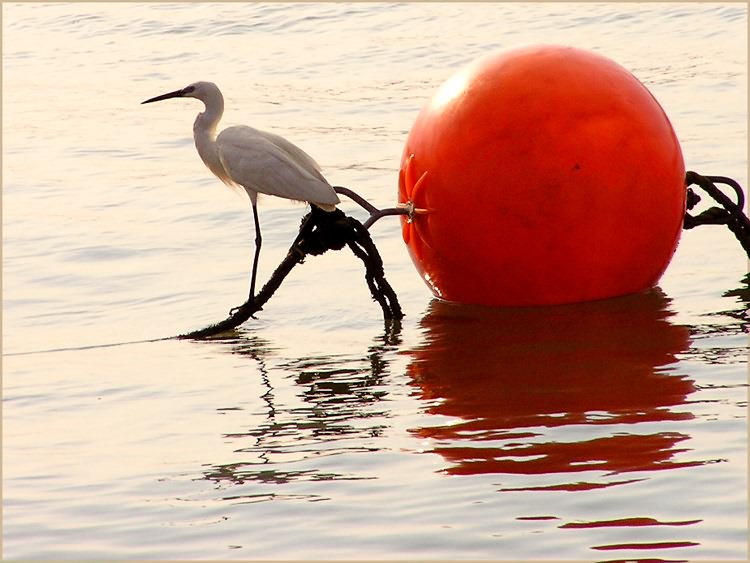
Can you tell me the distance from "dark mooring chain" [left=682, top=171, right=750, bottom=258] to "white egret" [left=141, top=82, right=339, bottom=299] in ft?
7.13

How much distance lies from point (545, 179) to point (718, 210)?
73.3 inches

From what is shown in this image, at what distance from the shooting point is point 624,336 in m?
7.97

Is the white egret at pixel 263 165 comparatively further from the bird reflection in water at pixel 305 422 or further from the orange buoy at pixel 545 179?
the bird reflection in water at pixel 305 422

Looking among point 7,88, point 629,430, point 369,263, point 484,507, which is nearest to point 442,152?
point 369,263

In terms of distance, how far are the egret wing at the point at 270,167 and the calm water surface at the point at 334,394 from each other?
81cm

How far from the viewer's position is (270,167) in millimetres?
8703

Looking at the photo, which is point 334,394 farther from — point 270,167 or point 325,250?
point 270,167

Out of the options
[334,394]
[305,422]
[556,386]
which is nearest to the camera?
[305,422]

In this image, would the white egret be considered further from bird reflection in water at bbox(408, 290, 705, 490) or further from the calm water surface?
bird reflection in water at bbox(408, 290, 705, 490)

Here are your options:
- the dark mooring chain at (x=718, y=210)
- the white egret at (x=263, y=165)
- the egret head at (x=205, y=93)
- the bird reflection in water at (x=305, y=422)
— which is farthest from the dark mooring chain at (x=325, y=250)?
the dark mooring chain at (x=718, y=210)

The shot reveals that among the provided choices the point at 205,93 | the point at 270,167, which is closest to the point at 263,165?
the point at 270,167

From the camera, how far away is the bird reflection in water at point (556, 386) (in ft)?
19.7

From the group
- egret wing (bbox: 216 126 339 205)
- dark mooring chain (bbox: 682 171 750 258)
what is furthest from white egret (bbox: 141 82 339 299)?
dark mooring chain (bbox: 682 171 750 258)

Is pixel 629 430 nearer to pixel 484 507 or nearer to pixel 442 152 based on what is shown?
pixel 484 507
